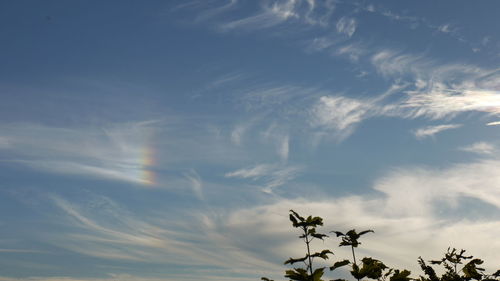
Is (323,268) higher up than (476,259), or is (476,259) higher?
(476,259)

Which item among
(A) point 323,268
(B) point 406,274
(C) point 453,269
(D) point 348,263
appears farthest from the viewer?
(C) point 453,269

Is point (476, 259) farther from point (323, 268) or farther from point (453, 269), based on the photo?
point (323, 268)

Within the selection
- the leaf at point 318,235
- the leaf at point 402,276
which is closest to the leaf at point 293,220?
the leaf at point 318,235

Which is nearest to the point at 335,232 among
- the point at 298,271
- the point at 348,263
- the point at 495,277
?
the point at 348,263

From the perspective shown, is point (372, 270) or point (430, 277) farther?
point (430, 277)

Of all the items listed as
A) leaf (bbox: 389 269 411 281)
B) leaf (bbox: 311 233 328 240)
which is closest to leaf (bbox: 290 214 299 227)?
leaf (bbox: 311 233 328 240)

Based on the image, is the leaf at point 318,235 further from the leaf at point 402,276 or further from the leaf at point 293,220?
the leaf at point 402,276

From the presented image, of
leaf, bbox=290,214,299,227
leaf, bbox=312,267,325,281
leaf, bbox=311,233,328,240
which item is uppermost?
leaf, bbox=290,214,299,227

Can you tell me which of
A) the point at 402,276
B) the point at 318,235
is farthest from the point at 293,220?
the point at 402,276

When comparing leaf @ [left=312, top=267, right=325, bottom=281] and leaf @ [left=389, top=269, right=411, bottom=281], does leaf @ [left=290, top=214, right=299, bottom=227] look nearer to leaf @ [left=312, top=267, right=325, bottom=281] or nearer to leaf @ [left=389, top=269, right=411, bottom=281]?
leaf @ [left=312, top=267, right=325, bottom=281]

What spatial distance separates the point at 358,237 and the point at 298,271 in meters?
4.75

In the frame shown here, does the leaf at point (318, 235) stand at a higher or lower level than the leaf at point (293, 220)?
lower

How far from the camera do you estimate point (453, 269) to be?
2877 cm

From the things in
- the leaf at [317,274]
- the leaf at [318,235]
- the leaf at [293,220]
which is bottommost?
the leaf at [317,274]
